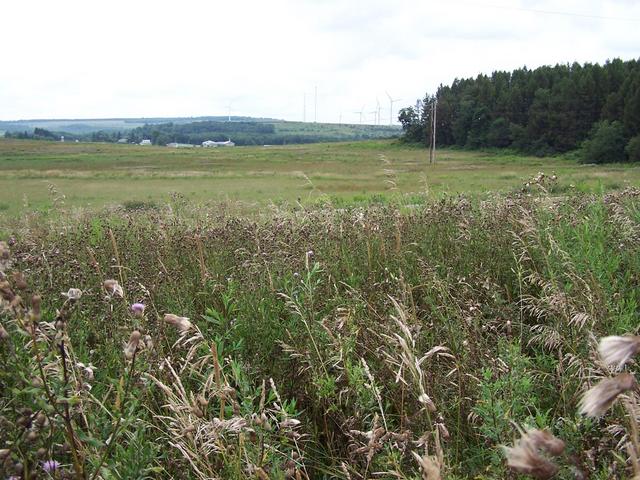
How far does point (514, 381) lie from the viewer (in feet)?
7.59

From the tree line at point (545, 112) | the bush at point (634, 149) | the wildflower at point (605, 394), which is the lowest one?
the wildflower at point (605, 394)

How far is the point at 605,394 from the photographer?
1018 mm

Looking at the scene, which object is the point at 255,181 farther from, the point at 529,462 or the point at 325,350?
the point at 529,462

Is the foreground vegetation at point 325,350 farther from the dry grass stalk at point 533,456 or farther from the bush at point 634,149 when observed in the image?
the bush at point 634,149

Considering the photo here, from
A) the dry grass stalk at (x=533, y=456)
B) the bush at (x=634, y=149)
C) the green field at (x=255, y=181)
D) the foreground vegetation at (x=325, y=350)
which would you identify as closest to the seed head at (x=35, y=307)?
the foreground vegetation at (x=325, y=350)

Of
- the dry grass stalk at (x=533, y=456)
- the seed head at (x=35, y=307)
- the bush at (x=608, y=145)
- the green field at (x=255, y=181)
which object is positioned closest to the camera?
the dry grass stalk at (x=533, y=456)

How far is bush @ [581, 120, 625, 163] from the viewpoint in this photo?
74188 mm

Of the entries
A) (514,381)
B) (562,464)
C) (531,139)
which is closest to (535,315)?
(514,381)

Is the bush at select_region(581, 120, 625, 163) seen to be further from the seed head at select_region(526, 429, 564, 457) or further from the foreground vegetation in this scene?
the seed head at select_region(526, 429, 564, 457)

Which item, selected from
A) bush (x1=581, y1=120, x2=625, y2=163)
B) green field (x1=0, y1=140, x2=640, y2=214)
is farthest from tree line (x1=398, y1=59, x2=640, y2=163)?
green field (x1=0, y1=140, x2=640, y2=214)

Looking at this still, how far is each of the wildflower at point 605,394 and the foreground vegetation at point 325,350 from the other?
1 cm

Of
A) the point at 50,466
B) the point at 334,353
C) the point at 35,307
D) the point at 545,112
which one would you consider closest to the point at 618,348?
the point at 35,307

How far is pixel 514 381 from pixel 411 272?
245cm

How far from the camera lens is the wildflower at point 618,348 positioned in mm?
1031
